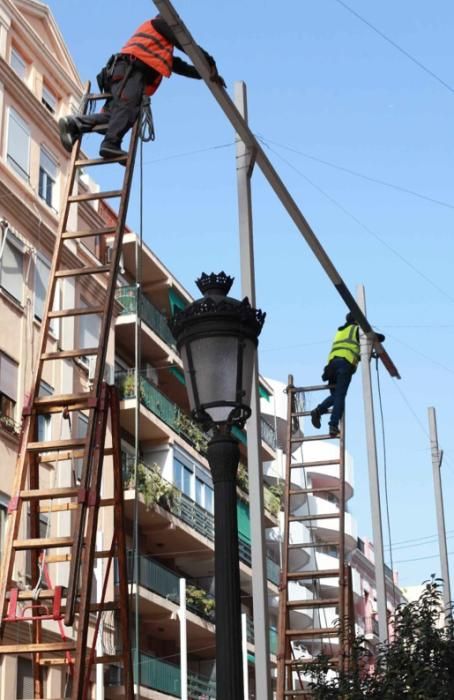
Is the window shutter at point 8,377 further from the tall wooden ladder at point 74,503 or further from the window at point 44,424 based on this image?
the tall wooden ladder at point 74,503

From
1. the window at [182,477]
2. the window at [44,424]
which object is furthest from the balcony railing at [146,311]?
the window at [44,424]

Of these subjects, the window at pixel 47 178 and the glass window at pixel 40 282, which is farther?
the window at pixel 47 178

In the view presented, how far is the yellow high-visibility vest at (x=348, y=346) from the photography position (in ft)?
56.6

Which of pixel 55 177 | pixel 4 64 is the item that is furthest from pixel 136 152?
pixel 55 177

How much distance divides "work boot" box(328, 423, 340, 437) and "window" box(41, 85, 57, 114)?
1212 centimetres

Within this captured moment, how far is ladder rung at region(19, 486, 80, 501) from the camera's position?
9.80m

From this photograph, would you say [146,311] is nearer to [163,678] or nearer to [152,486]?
[152,486]

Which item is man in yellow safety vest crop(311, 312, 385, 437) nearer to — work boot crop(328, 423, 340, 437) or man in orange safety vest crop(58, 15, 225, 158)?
work boot crop(328, 423, 340, 437)

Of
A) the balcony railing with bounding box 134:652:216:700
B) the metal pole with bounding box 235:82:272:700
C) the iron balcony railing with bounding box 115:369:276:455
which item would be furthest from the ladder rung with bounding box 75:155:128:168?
the balcony railing with bounding box 134:652:216:700

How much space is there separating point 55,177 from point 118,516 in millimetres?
15729

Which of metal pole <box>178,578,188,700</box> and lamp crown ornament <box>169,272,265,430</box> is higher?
metal pole <box>178,578,188,700</box>

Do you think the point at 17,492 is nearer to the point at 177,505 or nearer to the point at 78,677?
the point at 78,677

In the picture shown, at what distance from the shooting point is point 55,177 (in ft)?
85.5

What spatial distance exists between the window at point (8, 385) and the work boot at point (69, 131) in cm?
1081
